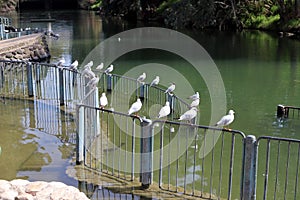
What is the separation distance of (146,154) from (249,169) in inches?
61.8

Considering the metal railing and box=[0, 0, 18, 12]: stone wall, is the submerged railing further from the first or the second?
box=[0, 0, 18, 12]: stone wall

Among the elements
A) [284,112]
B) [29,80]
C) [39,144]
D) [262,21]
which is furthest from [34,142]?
[262,21]

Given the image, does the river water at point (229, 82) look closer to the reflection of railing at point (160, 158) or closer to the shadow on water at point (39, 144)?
the shadow on water at point (39, 144)

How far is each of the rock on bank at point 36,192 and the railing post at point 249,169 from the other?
2.09 meters

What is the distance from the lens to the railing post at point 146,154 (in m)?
6.61

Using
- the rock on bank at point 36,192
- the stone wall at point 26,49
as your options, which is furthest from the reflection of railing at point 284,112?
the stone wall at point 26,49

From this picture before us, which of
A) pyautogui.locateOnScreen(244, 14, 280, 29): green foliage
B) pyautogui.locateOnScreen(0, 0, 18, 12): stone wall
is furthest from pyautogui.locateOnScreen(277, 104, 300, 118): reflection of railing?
pyautogui.locateOnScreen(0, 0, 18, 12): stone wall

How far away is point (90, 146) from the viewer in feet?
27.7

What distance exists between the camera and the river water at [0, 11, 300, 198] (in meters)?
8.48

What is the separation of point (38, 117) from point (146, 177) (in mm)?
4750

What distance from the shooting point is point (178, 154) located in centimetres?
852

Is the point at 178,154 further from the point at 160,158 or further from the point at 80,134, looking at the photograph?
the point at 80,134

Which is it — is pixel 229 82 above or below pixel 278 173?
above

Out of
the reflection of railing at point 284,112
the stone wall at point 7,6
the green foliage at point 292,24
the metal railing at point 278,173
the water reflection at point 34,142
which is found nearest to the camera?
the metal railing at point 278,173
